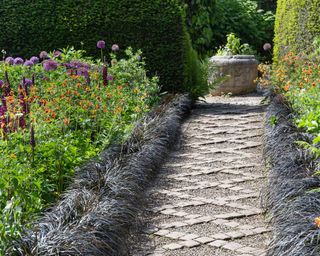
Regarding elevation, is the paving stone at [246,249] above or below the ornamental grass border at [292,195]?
below

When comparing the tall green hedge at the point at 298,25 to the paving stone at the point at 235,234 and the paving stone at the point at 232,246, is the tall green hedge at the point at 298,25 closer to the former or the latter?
the paving stone at the point at 235,234

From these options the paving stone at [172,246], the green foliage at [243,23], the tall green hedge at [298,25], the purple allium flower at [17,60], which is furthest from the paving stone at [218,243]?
the green foliage at [243,23]

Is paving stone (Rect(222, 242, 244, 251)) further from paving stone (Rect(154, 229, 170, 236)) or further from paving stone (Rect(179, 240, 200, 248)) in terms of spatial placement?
paving stone (Rect(154, 229, 170, 236))

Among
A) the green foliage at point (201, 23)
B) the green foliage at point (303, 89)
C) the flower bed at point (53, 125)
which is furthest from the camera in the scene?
the green foliage at point (201, 23)

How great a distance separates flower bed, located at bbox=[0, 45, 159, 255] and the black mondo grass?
0.12 metres

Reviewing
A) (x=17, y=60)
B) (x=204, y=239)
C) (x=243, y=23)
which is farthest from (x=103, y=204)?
(x=243, y=23)

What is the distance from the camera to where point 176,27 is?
10008mm

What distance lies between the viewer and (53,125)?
561cm

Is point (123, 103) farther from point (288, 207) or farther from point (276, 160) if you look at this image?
point (288, 207)

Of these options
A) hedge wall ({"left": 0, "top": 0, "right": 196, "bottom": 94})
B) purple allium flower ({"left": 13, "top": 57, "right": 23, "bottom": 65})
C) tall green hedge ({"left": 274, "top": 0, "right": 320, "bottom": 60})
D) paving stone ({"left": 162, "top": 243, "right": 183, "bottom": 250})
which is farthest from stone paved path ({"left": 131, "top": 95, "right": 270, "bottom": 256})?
purple allium flower ({"left": 13, "top": 57, "right": 23, "bottom": 65})

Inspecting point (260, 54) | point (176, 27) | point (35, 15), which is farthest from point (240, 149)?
point (260, 54)

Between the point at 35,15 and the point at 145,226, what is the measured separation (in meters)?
6.36

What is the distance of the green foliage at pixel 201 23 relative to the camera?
41.0 feet

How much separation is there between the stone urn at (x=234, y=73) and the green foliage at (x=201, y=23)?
1.09 metres
